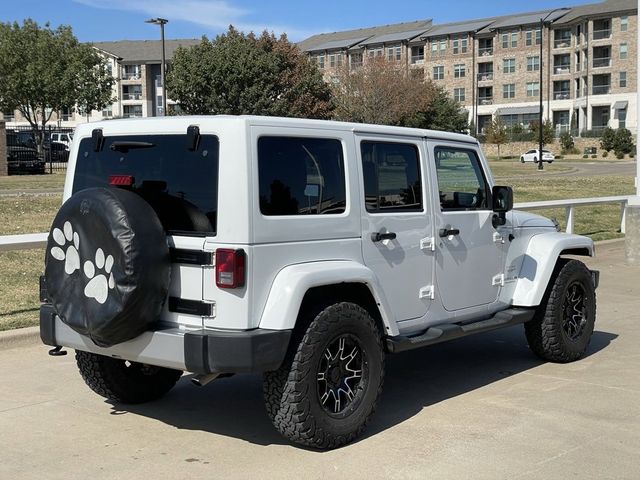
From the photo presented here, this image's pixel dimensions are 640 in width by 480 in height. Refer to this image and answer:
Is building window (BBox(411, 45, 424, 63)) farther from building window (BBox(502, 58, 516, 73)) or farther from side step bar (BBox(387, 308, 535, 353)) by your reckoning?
side step bar (BBox(387, 308, 535, 353))

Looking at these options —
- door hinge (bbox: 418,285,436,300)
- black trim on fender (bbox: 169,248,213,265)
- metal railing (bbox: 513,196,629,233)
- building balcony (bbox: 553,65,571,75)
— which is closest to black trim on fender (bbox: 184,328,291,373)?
black trim on fender (bbox: 169,248,213,265)

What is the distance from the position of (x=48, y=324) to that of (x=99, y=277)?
2.85 feet

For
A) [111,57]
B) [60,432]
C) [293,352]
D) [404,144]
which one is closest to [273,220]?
[293,352]

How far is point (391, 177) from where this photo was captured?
578cm

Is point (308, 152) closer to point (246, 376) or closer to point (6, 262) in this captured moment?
point (246, 376)

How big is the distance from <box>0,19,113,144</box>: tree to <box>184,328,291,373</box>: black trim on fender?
165ft

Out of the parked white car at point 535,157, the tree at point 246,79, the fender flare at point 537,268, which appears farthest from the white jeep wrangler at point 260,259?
the parked white car at point 535,157

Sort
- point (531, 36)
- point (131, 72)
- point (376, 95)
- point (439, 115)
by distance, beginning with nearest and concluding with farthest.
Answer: point (376, 95) → point (439, 115) → point (531, 36) → point (131, 72)

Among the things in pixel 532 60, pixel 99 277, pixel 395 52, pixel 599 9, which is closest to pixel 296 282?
pixel 99 277

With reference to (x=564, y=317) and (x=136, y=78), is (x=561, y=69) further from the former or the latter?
(x=564, y=317)

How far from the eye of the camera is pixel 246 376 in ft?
22.9

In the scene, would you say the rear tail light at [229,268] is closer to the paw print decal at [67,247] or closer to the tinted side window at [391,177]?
the paw print decal at [67,247]

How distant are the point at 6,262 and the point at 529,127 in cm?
8263

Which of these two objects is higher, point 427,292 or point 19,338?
point 427,292
